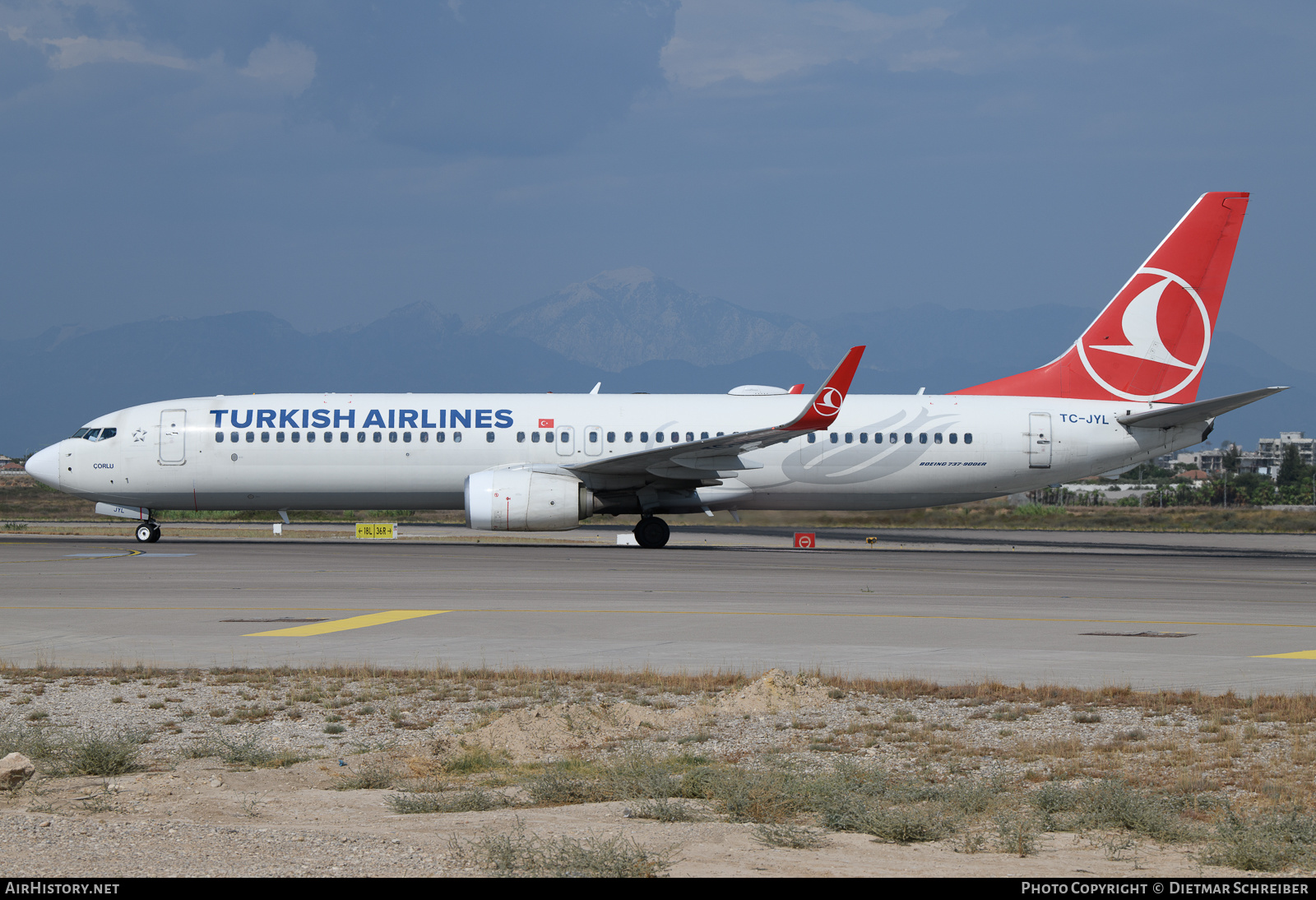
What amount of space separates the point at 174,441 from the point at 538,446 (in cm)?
1025

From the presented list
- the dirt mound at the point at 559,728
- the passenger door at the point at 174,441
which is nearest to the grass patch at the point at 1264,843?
the dirt mound at the point at 559,728

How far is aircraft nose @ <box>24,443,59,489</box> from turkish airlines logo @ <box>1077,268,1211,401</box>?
98.7 feet

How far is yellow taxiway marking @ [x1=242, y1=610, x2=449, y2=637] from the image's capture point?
15.2 metres

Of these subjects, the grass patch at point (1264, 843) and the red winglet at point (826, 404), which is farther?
the red winglet at point (826, 404)

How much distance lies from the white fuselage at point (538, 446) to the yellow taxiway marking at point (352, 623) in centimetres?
1616

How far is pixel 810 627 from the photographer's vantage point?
15820mm

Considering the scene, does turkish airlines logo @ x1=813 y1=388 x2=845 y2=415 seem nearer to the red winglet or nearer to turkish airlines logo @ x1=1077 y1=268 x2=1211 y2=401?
the red winglet

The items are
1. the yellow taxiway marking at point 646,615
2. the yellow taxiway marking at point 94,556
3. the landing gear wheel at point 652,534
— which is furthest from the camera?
the landing gear wheel at point 652,534

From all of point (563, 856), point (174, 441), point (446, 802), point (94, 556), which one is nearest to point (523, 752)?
point (446, 802)

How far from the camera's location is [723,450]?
105 feet

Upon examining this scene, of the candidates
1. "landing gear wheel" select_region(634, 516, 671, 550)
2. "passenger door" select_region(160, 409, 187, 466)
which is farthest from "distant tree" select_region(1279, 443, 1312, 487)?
"passenger door" select_region(160, 409, 187, 466)

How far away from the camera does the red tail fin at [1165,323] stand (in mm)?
35312

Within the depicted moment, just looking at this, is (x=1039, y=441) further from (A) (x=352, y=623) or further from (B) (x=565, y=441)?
(A) (x=352, y=623)

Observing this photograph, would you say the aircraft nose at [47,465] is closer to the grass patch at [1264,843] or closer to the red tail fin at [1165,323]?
the red tail fin at [1165,323]
